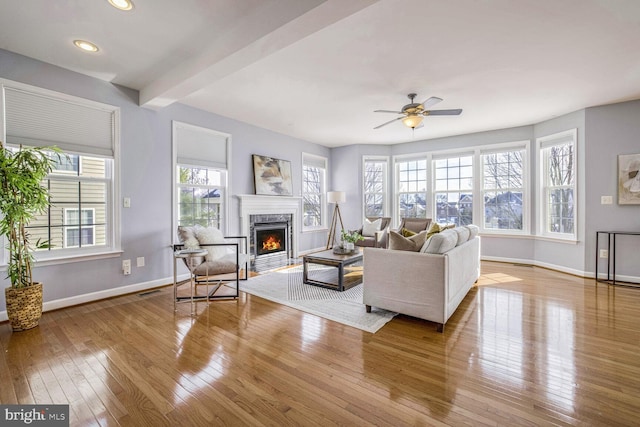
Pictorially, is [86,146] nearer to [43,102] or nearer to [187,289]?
[43,102]

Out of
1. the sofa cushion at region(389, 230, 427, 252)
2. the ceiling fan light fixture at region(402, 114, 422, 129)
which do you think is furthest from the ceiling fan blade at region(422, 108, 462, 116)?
the sofa cushion at region(389, 230, 427, 252)

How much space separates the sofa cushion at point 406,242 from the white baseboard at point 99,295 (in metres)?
3.18

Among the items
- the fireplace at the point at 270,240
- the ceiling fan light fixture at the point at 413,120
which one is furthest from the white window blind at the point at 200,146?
the ceiling fan light fixture at the point at 413,120

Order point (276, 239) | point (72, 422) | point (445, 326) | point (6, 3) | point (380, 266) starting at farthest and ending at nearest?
1. point (276, 239)
2. point (380, 266)
3. point (445, 326)
4. point (6, 3)
5. point (72, 422)

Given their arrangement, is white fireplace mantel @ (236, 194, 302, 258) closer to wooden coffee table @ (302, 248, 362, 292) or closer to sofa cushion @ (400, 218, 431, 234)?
wooden coffee table @ (302, 248, 362, 292)

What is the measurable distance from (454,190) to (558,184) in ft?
5.68

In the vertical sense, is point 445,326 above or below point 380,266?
below

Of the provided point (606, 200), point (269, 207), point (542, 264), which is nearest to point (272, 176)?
point (269, 207)

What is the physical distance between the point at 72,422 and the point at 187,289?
242 cm

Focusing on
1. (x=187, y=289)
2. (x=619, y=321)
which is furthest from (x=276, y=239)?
(x=619, y=321)

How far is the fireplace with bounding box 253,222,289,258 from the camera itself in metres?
5.31

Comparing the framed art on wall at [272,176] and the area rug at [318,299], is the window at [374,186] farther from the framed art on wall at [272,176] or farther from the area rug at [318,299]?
the area rug at [318,299]

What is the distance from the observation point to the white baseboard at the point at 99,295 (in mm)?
3064

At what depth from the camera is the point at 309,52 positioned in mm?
2764
